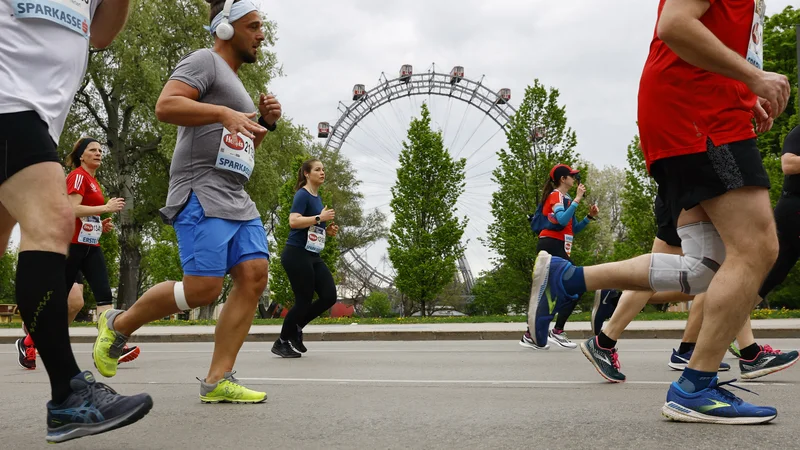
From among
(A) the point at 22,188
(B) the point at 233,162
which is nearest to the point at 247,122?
(B) the point at 233,162

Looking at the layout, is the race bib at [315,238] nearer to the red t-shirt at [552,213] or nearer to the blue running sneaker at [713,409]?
the red t-shirt at [552,213]

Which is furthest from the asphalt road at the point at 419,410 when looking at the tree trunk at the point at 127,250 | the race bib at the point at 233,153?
the tree trunk at the point at 127,250

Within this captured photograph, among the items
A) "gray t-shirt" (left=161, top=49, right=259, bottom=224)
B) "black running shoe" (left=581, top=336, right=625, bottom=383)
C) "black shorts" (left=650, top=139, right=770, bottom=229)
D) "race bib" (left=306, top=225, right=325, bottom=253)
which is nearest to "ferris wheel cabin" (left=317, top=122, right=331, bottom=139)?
"race bib" (left=306, top=225, right=325, bottom=253)

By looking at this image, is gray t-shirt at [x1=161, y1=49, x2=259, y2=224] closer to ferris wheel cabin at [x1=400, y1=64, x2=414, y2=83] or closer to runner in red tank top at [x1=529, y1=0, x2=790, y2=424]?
runner in red tank top at [x1=529, y1=0, x2=790, y2=424]

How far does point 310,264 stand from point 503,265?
20583mm

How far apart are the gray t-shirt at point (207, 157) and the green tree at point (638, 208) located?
23967 mm

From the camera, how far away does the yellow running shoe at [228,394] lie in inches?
163

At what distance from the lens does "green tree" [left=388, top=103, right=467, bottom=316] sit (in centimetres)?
2533

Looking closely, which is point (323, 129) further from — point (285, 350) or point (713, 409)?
point (713, 409)

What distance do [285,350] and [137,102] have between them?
24.0 metres

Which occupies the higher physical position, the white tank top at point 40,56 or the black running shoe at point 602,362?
the white tank top at point 40,56

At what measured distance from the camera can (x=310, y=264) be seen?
26.0 ft

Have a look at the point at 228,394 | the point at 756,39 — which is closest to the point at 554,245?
the point at 228,394

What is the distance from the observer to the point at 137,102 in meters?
29.5
